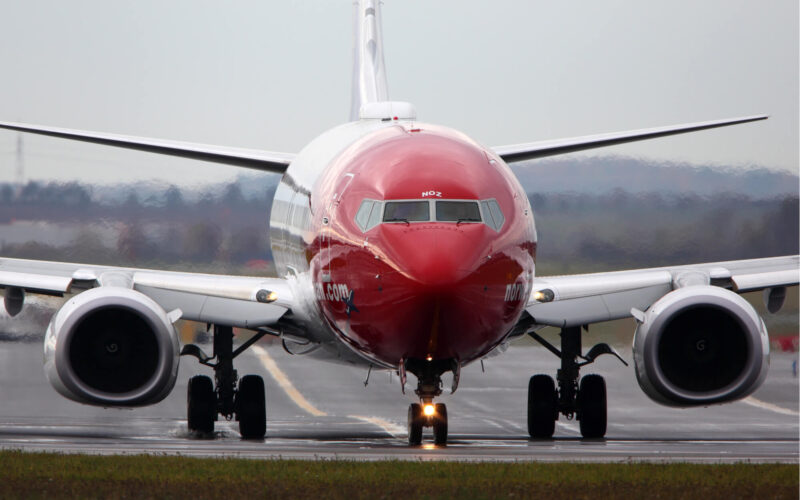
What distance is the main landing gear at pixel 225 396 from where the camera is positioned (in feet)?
62.8

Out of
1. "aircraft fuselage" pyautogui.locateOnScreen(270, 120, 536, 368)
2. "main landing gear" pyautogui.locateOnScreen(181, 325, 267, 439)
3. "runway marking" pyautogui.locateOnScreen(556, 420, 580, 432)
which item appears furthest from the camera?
"runway marking" pyautogui.locateOnScreen(556, 420, 580, 432)

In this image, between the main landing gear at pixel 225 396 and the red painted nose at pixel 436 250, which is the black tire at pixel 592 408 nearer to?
the main landing gear at pixel 225 396

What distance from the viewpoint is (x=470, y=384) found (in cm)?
2955

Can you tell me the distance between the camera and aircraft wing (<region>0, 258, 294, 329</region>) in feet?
60.9

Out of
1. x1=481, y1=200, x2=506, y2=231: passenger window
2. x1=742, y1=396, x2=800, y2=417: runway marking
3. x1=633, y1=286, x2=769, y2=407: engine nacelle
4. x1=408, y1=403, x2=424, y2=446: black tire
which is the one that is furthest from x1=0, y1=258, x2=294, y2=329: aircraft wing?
x1=742, y1=396, x2=800, y2=417: runway marking

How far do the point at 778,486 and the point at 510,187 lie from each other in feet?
17.6

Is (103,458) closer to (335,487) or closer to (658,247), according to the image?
(335,487)

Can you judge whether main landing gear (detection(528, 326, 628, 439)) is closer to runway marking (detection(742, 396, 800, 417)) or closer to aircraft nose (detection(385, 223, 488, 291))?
runway marking (detection(742, 396, 800, 417))

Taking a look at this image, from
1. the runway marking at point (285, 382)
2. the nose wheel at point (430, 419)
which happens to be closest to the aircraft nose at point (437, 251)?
the nose wheel at point (430, 419)

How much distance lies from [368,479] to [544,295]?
7.08 meters

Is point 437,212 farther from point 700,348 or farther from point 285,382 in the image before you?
point 285,382

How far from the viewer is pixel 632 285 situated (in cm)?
1917

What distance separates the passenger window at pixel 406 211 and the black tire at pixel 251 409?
16.1 feet

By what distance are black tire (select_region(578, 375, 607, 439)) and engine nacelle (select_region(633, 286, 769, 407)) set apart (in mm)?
2685
